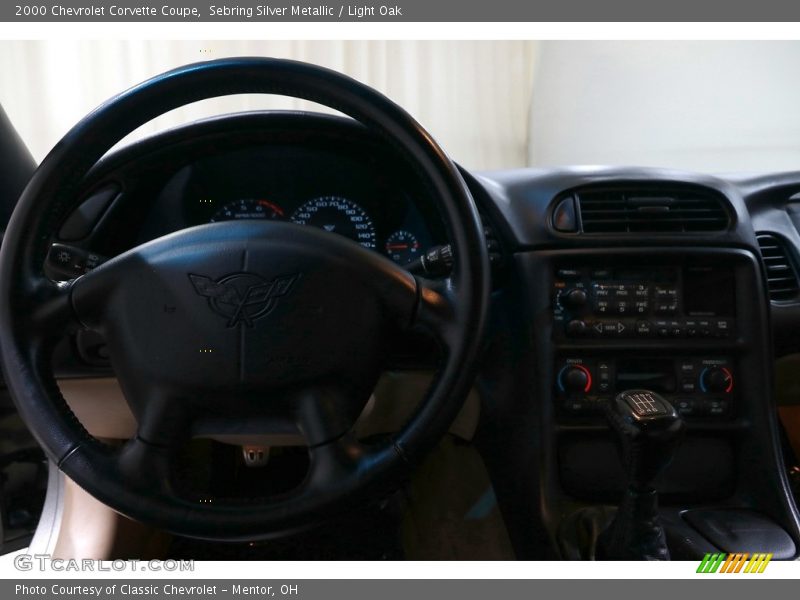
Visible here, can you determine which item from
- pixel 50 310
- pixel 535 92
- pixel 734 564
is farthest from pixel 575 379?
pixel 535 92

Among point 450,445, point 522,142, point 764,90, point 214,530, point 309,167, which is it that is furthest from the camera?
point 522,142

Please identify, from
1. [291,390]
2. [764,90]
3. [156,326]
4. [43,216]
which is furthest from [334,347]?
[764,90]

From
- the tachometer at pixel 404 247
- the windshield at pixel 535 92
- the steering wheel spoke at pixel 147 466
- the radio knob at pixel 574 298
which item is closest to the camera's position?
the steering wheel spoke at pixel 147 466

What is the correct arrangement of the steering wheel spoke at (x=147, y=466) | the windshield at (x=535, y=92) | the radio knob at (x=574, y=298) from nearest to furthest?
the steering wheel spoke at (x=147, y=466) < the radio knob at (x=574, y=298) < the windshield at (x=535, y=92)

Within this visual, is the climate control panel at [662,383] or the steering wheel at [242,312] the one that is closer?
the steering wheel at [242,312]

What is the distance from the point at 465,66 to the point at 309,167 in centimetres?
66

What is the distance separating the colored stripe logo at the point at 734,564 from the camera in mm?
622

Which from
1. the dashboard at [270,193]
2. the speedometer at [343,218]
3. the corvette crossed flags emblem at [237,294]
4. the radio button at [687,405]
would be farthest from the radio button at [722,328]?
the corvette crossed flags emblem at [237,294]

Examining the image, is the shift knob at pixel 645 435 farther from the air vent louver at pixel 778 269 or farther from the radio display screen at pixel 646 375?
the air vent louver at pixel 778 269

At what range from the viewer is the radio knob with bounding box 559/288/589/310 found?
0.86 metres

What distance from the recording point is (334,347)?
0.63 m

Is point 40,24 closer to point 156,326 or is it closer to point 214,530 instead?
point 156,326

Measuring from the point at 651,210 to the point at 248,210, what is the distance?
2.04ft

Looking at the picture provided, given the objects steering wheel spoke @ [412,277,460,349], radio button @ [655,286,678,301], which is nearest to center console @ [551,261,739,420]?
radio button @ [655,286,678,301]
